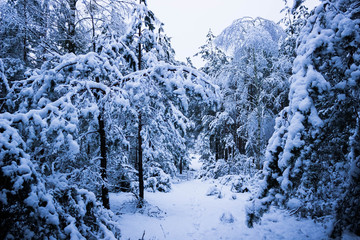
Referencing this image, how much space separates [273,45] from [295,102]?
8.19 meters

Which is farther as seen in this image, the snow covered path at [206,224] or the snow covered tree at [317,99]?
the snow covered path at [206,224]

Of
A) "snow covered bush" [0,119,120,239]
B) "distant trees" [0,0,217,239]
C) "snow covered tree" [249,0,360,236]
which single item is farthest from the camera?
"snow covered tree" [249,0,360,236]

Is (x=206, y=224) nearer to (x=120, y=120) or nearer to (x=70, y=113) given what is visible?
(x=120, y=120)

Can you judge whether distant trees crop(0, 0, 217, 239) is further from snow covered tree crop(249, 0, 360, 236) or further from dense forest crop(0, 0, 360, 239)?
snow covered tree crop(249, 0, 360, 236)

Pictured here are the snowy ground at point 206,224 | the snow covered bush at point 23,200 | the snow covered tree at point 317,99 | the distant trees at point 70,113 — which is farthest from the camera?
the snowy ground at point 206,224

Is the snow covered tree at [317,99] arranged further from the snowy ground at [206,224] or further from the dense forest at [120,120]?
the snowy ground at [206,224]

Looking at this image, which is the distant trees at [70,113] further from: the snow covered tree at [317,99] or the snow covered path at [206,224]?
the snow covered path at [206,224]

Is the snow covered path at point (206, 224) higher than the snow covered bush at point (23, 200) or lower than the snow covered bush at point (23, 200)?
lower

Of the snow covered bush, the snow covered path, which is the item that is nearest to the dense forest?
the snow covered bush

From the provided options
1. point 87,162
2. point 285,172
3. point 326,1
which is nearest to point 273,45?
point 326,1

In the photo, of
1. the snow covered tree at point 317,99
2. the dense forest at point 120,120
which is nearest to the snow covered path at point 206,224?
the dense forest at point 120,120

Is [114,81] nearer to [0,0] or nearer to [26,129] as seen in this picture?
[26,129]

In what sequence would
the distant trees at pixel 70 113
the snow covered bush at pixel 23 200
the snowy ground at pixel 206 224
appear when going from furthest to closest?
the snowy ground at pixel 206 224, the distant trees at pixel 70 113, the snow covered bush at pixel 23 200

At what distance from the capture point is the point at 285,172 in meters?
2.60
